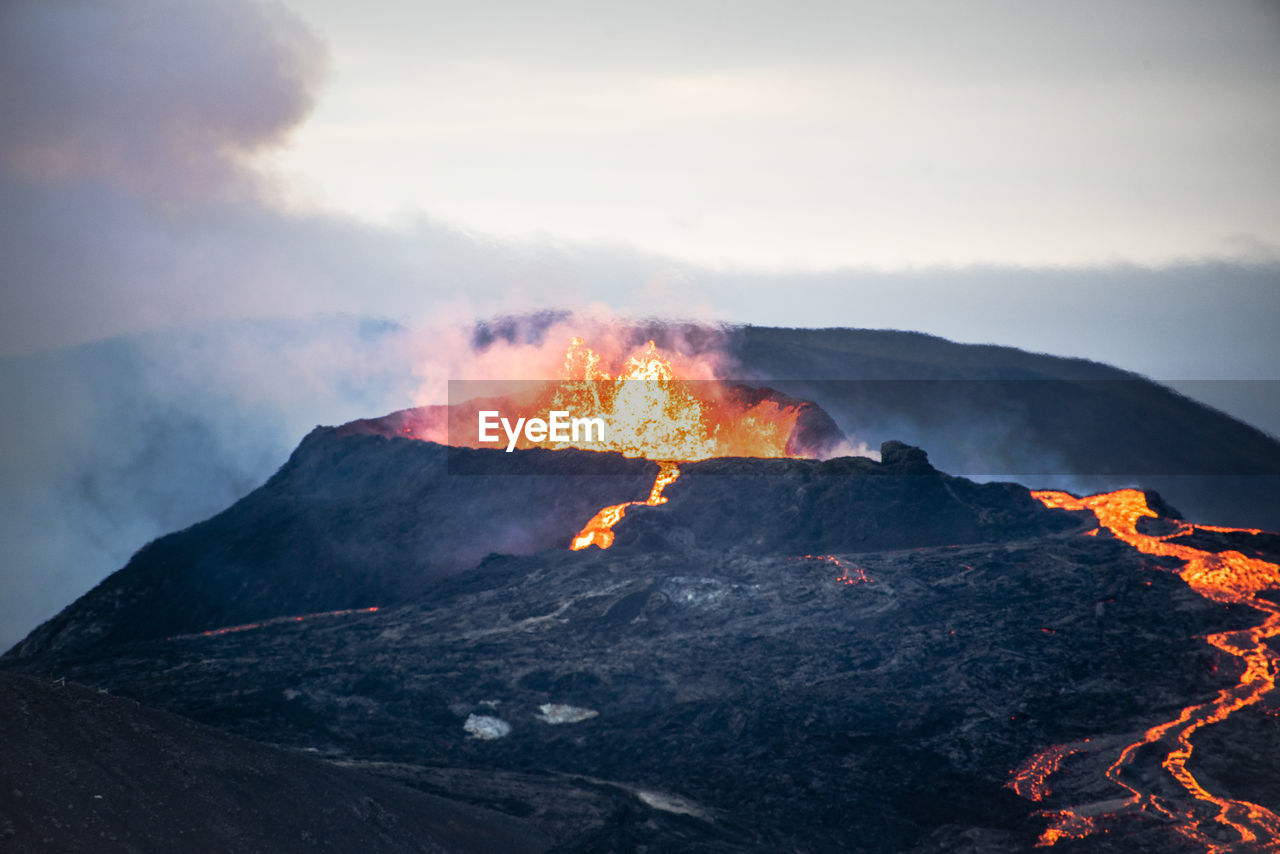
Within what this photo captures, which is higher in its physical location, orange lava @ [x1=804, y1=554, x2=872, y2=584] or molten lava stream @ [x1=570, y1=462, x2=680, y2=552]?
molten lava stream @ [x1=570, y1=462, x2=680, y2=552]

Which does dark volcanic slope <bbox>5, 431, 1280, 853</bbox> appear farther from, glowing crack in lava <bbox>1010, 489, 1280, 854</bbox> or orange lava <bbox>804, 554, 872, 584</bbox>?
glowing crack in lava <bbox>1010, 489, 1280, 854</bbox>

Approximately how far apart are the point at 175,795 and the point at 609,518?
98.6ft

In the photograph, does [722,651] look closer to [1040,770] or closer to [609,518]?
[1040,770]

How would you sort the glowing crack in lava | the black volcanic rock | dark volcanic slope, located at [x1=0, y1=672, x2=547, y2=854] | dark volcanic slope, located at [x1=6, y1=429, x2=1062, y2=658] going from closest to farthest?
1. dark volcanic slope, located at [x1=0, y1=672, x2=547, y2=854]
2. the glowing crack in lava
3. the black volcanic rock
4. dark volcanic slope, located at [x1=6, y1=429, x2=1062, y2=658]

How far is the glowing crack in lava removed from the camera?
75.4 ft

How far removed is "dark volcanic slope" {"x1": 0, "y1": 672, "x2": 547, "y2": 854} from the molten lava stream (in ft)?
76.0

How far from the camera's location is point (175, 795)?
1772cm

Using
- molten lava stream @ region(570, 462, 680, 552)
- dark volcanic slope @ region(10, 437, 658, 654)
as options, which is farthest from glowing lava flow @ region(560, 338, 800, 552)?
molten lava stream @ region(570, 462, 680, 552)

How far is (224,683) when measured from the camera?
1351 inches

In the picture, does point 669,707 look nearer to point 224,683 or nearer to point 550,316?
point 224,683

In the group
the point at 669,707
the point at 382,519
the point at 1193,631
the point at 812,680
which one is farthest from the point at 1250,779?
the point at 382,519

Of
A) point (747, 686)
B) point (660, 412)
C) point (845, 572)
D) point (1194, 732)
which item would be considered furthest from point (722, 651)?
point (660, 412)

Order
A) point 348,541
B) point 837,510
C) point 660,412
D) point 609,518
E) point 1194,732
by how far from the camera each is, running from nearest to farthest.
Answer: point 1194,732 < point 837,510 < point 609,518 < point 348,541 < point 660,412

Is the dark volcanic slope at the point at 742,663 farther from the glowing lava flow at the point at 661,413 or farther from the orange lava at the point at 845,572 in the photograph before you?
the glowing lava flow at the point at 661,413
